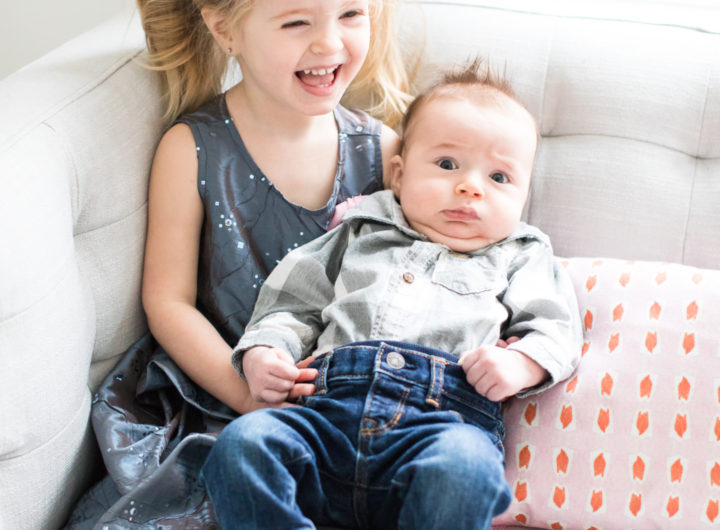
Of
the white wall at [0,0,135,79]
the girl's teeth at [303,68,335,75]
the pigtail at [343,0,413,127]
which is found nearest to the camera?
the girl's teeth at [303,68,335,75]

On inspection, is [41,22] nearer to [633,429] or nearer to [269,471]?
[269,471]

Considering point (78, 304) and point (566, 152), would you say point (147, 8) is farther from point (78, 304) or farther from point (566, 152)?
point (566, 152)

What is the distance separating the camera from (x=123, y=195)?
1206 millimetres

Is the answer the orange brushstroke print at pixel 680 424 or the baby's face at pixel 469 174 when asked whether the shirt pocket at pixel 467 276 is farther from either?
the orange brushstroke print at pixel 680 424

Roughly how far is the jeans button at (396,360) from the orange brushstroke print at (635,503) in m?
0.34

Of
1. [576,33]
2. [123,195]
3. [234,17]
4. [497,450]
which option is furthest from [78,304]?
[576,33]

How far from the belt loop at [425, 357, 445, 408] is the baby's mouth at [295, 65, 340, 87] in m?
0.45

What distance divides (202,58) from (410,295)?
0.54m

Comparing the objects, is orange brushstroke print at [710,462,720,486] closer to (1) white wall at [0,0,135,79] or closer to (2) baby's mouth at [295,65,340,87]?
(2) baby's mouth at [295,65,340,87]

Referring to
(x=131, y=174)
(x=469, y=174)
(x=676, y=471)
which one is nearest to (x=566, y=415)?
(x=676, y=471)

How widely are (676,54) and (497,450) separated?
746 millimetres

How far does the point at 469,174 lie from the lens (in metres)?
1.17

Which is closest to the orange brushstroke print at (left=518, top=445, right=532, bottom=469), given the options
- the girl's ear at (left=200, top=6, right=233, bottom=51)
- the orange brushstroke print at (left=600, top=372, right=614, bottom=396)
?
the orange brushstroke print at (left=600, top=372, right=614, bottom=396)

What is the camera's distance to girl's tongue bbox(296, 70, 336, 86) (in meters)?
1.22
